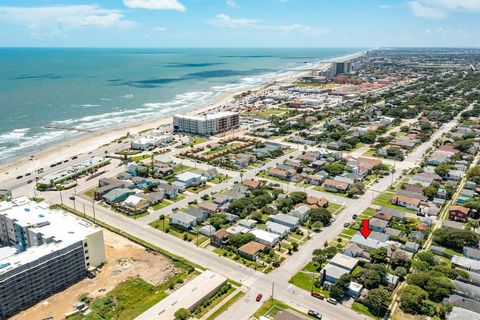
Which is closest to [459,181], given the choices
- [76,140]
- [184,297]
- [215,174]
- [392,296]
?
[392,296]

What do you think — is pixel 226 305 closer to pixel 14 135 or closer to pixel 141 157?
pixel 141 157

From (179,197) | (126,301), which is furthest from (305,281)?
(179,197)

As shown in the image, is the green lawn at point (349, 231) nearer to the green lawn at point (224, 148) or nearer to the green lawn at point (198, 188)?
the green lawn at point (198, 188)

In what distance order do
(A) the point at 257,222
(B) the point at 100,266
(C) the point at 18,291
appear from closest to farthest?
1. (C) the point at 18,291
2. (B) the point at 100,266
3. (A) the point at 257,222

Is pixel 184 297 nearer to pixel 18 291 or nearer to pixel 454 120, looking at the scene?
pixel 18 291

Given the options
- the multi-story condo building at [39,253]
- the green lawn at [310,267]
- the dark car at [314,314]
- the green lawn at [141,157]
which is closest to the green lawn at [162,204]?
the multi-story condo building at [39,253]

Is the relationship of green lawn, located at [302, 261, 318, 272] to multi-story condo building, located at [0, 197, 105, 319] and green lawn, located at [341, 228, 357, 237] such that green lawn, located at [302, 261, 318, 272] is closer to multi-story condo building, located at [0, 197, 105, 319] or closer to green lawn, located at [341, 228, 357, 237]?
green lawn, located at [341, 228, 357, 237]
